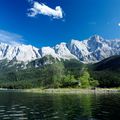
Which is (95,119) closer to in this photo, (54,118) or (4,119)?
(54,118)

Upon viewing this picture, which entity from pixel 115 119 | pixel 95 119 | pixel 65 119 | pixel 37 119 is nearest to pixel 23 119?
pixel 37 119

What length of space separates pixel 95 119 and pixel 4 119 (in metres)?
18.3

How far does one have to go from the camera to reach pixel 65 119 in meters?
54.5

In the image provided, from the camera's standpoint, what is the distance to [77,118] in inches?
2195

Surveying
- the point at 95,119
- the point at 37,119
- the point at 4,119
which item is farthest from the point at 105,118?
the point at 4,119

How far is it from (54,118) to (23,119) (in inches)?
247

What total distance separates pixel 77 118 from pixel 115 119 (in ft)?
25.0

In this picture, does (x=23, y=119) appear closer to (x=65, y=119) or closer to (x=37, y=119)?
(x=37, y=119)

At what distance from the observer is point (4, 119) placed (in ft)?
179

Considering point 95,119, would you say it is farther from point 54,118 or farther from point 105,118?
point 54,118

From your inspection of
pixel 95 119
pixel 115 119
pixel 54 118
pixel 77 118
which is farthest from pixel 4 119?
pixel 115 119

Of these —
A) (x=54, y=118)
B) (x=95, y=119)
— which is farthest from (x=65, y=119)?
(x=95, y=119)

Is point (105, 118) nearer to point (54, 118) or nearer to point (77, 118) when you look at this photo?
point (77, 118)

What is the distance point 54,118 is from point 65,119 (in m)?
2.48
